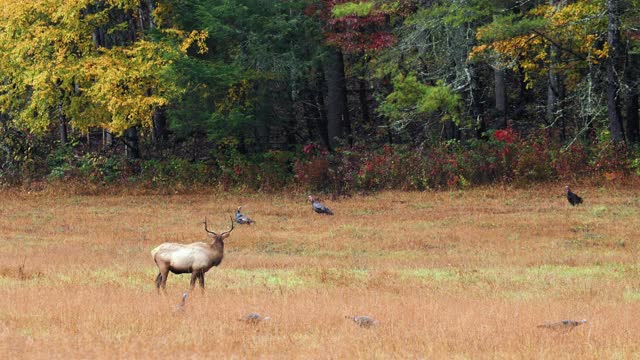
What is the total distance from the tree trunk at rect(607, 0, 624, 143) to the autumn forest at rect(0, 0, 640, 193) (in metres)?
0.07

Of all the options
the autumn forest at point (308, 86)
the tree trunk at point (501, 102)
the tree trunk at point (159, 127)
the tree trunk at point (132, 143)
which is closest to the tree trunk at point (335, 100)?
the autumn forest at point (308, 86)

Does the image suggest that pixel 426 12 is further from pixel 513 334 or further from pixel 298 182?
pixel 513 334

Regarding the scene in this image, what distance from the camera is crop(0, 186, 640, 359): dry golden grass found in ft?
32.2

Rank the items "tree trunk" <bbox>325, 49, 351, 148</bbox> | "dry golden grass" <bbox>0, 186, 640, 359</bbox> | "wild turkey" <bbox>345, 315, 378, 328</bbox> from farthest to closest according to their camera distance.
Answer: "tree trunk" <bbox>325, 49, 351, 148</bbox>
"wild turkey" <bbox>345, 315, 378, 328</bbox>
"dry golden grass" <bbox>0, 186, 640, 359</bbox>

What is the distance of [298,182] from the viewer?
1438 inches

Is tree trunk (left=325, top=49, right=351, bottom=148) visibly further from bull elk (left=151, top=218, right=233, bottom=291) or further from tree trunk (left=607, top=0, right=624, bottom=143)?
bull elk (left=151, top=218, right=233, bottom=291)

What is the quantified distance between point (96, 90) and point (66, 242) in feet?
41.8

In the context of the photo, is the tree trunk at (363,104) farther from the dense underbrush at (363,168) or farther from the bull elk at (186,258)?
the bull elk at (186,258)

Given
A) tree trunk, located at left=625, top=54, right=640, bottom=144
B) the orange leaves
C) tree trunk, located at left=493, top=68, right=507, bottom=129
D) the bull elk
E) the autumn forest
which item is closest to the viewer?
the bull elk

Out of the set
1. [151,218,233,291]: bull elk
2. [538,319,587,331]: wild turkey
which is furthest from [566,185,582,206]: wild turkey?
[538,319,587,331]: wild turkey

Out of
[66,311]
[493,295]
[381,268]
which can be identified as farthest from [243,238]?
[66,311]

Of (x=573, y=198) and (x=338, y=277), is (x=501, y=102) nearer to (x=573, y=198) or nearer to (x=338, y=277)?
(x=573, y=198)

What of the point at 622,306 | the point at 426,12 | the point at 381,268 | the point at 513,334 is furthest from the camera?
the point at 426,12

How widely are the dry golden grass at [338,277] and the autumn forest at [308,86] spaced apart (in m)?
2.62
